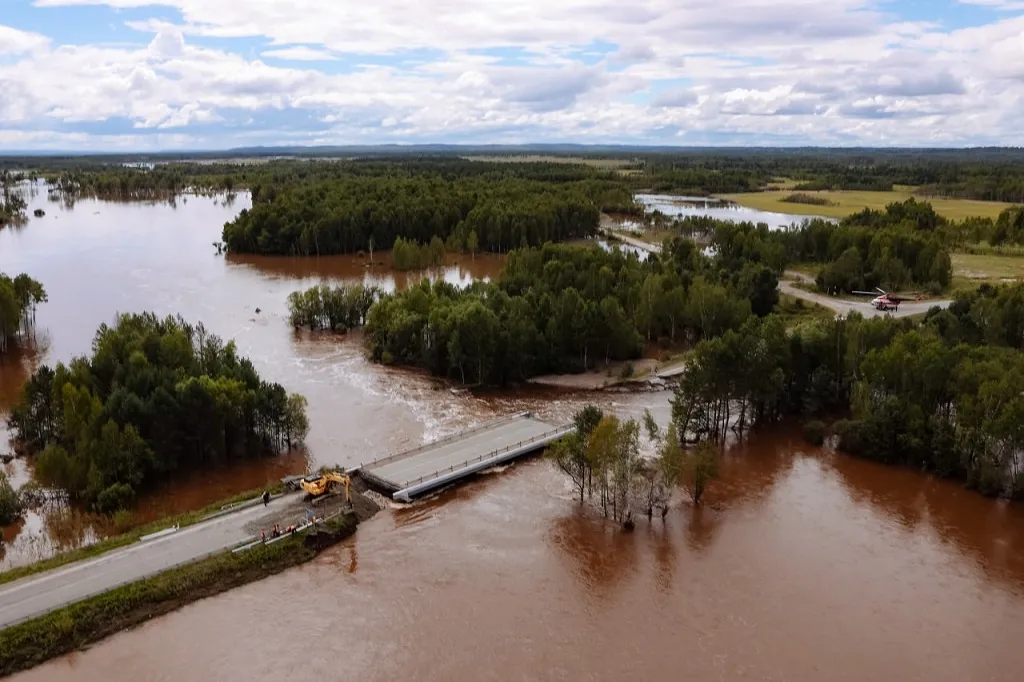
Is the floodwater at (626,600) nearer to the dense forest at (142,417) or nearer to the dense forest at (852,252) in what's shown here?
the dense forest at (142,417)

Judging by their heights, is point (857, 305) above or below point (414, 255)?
below

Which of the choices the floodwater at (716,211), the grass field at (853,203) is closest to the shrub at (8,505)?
the floodwater at (716,211)

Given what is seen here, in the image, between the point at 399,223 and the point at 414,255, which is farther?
the point at 399,223

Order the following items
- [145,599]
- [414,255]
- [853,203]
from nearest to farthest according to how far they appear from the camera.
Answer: [145,599] → [414,255] → [853,203]

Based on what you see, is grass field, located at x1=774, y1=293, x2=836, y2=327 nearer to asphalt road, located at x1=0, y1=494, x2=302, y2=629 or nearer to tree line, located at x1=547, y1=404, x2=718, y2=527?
tree line, located at x1=547, y1=404, x2=718, y2=527

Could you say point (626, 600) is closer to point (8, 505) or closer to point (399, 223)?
point (8, 505)

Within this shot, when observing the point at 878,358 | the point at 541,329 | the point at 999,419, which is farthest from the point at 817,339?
the point at 541,329

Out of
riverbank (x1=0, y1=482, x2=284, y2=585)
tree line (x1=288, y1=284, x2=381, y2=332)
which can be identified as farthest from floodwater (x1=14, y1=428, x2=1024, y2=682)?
tree line (x1=288, y1=284, x2=381, y2=332)

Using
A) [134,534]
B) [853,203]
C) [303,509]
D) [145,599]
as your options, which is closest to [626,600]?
[303,509]
